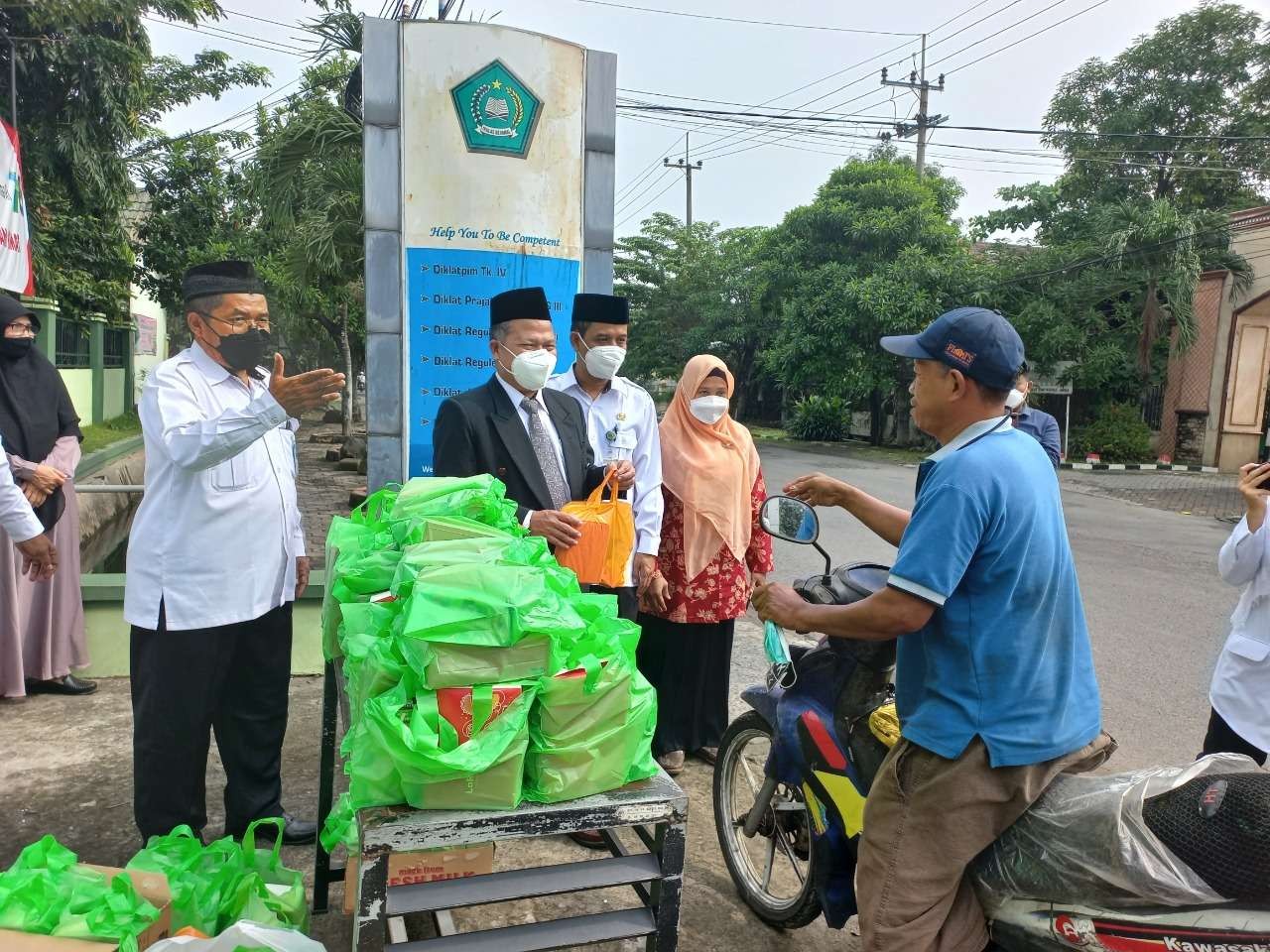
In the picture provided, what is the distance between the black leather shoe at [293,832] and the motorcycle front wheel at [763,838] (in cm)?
139

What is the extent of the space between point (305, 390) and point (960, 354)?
5.52 ft

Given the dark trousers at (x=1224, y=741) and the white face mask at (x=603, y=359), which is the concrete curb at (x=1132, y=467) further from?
the white face mask at (x=603, y=359)

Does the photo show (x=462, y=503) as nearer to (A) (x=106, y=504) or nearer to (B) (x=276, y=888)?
(B) (x=276, y=888)

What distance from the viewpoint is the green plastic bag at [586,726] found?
1.66 metres

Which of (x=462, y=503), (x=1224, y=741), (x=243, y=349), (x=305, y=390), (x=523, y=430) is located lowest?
(x=1224, y=741)

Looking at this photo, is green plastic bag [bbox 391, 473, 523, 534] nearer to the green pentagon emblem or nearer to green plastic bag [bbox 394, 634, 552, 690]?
green plastic bag [bbox 394, 634, 552, 690]

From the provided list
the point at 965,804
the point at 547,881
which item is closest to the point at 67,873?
the point at 547,881

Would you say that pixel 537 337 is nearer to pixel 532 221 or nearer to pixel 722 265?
pixel 532 221

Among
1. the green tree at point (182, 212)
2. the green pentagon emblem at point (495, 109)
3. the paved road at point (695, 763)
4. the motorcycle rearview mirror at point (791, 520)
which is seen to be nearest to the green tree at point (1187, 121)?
the paved road at point (695, 763)

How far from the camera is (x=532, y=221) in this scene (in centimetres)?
447

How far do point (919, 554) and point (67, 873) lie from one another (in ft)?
6.68

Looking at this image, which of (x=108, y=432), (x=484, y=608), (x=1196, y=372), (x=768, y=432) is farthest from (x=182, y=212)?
(x=1196, y=372)

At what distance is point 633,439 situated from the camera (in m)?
3.62

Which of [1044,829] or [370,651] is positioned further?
[1044,829]
